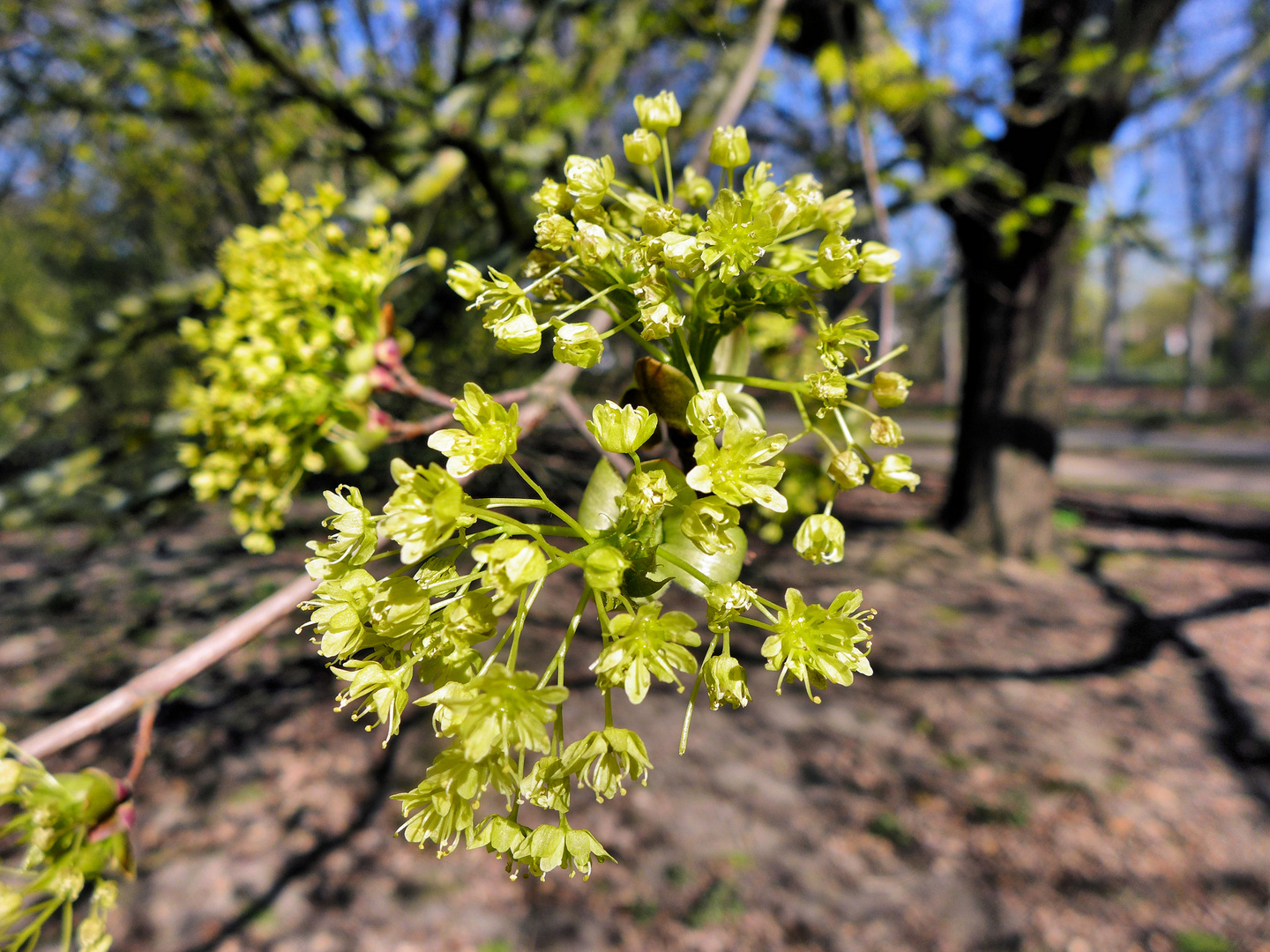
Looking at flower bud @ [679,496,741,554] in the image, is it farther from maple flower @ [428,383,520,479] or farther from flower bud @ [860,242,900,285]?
flower bud @ [860,242,900,285]

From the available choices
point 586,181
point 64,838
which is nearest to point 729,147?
→ point 586,181

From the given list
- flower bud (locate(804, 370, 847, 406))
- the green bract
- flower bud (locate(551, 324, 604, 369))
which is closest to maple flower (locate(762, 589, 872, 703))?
the green bract

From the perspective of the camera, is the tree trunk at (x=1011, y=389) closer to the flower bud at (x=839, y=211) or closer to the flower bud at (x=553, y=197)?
the flower bud at (x=839, y=211)

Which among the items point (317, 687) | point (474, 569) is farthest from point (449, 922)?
point (474, 569)

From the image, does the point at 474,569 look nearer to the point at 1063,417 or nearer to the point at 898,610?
the point at 898,610

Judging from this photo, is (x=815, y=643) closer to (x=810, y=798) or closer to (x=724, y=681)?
(x=724, y=681)

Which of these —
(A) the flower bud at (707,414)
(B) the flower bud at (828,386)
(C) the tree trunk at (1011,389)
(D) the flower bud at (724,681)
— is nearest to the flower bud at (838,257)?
(B) the flower bud at (828,386)
